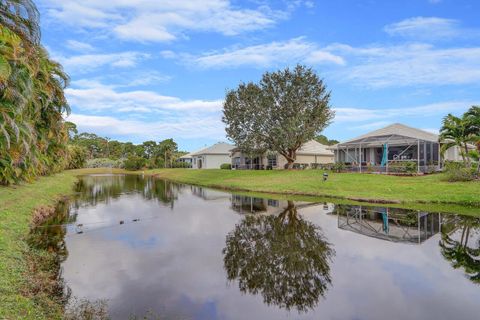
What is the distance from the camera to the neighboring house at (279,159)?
163 ft

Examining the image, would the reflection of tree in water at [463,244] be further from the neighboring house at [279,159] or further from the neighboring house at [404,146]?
the neighboring house at [279,159]

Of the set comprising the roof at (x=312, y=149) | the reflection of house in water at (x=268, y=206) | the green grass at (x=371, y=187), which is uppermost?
the roof at (x=312, y=149)

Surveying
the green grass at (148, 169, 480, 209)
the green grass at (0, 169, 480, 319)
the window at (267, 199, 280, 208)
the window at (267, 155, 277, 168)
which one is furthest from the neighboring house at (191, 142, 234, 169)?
the window at (267, 199, 280, 208)

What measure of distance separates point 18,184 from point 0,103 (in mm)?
13229

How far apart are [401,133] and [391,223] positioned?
18.6m

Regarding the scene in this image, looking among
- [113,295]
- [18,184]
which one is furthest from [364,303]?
[18,184]

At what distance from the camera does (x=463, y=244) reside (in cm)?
1205

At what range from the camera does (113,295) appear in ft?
25.9

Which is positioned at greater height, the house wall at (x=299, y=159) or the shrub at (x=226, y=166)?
the house wall at (x=299, y=159)

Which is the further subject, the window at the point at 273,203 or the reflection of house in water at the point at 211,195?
the reflection of house in water at the point at 211,195

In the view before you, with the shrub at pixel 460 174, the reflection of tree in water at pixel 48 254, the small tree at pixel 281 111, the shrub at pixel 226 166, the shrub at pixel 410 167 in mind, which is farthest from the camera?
the shrub at pixel 226 166

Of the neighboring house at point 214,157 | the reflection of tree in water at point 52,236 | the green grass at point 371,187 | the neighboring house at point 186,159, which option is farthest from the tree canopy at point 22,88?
the neighboring house at point 186,159

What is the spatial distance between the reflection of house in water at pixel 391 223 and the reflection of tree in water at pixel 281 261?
2.31 meters

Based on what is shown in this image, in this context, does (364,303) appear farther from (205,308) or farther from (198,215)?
(198,215)
